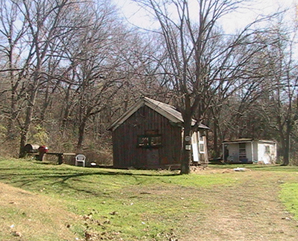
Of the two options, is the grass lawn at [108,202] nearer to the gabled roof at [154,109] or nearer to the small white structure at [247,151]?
the gabled roof at [154,109]

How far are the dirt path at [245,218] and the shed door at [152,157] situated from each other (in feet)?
32.4

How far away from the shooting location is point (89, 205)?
923 centimetres

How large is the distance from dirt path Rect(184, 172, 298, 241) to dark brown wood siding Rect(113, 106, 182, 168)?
934 centimetres

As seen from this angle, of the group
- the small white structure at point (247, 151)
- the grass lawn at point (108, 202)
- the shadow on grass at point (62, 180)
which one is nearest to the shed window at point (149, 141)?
the grass lawn at point (108, 202)

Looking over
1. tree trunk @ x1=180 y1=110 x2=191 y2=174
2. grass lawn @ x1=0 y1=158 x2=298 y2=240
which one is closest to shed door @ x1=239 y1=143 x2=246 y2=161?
tree trunk @ x1=180 y1=110 x2=191 y2=174

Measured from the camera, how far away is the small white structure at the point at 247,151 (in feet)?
117

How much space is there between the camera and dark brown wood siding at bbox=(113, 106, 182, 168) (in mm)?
21531

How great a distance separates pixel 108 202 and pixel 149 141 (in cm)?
1282

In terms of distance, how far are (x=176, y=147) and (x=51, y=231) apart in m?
15.4

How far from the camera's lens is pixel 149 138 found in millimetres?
22609

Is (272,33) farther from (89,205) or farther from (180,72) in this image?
(89,205)

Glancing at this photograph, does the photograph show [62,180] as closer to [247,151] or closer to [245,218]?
[245,218]

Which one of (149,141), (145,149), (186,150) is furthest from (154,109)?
(186,150)

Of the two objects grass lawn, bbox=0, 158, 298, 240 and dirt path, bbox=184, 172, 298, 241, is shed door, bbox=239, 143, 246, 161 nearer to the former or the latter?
grass lawn, bbox=0, 158, 298, 240
